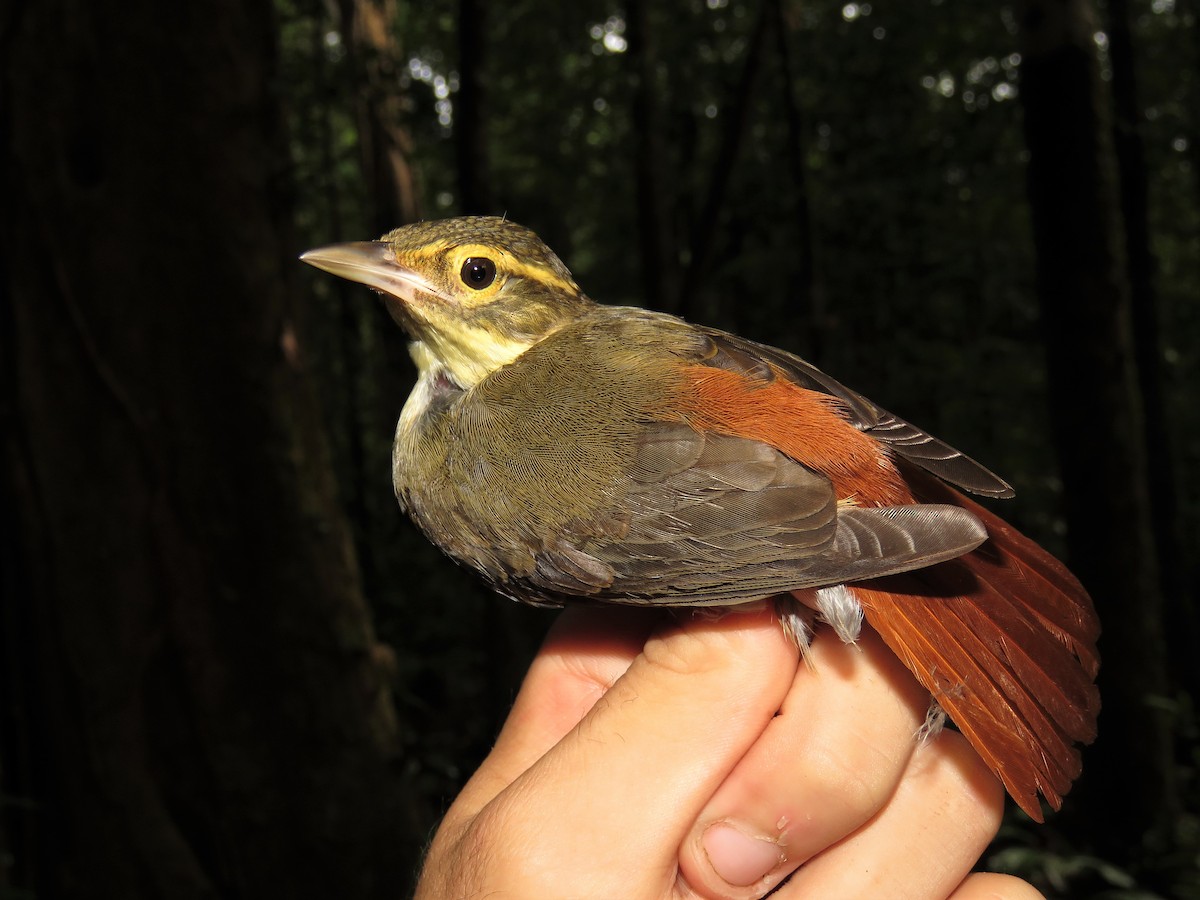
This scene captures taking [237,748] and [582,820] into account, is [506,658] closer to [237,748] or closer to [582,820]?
[237,748]

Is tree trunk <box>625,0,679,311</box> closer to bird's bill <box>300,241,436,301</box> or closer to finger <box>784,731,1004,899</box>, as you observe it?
bird's bill <box>300,241,436,301</box>

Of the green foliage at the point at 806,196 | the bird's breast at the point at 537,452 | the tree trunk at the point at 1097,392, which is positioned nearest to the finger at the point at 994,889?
the bird's breast at the point at 537,452

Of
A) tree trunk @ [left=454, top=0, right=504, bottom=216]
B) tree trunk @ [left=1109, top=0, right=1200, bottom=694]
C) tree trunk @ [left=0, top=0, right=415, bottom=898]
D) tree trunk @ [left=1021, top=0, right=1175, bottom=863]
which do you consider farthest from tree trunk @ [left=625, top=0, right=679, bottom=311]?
tree trunk @ [left=1109, top=0, right=1200, bottom=694]

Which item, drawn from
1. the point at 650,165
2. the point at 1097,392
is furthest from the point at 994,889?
the point at 650,165

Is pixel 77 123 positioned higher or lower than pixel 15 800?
higher

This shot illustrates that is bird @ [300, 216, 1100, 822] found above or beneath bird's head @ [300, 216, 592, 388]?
beneath

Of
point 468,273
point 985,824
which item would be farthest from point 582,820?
point 468,273
